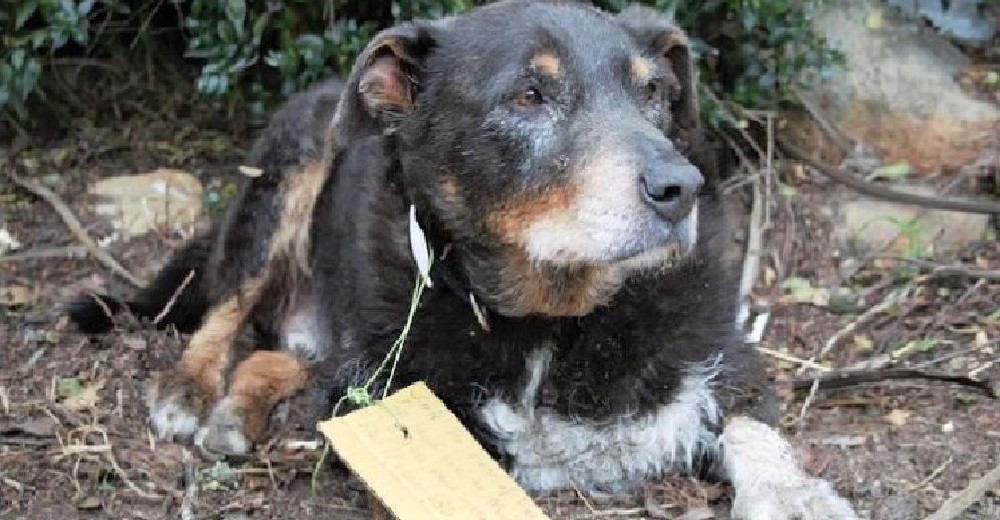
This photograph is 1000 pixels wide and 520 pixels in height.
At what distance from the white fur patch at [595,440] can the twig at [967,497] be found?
2.64ft

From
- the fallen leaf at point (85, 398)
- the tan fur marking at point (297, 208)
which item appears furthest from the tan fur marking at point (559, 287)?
the fallen leaf at point (85, 398)

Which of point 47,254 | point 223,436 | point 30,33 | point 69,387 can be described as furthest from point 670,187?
point 30,33

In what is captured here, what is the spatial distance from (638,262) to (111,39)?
3842 mm

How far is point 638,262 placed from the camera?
4148mm

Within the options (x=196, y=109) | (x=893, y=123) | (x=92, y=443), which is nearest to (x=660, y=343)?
(x=92, y=443)

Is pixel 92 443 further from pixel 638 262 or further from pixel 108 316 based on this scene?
pixel 638 262

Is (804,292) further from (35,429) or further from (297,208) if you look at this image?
(35,429)

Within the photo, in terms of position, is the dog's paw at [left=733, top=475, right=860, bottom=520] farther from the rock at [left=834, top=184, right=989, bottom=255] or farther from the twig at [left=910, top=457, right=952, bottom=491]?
the rock at [left=834, top=184, right=989, bottom=255]

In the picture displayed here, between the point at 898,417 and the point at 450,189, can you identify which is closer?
the point at 450,189

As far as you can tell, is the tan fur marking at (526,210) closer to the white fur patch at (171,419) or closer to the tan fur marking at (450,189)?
the tan fur marking at (450,189)

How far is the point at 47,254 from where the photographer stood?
6.21 metres

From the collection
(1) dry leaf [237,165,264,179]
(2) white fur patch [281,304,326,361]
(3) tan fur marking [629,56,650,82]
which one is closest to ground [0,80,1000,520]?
(2) white fur patch [281,304,326,361]

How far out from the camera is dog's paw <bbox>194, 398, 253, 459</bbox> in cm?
495

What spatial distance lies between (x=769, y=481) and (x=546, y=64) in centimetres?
140
